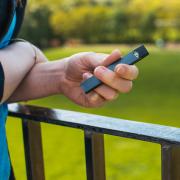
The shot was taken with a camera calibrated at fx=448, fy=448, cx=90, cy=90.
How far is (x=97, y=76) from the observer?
0.74 metres

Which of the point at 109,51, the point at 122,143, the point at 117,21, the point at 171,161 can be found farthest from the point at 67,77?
the point at 117,21

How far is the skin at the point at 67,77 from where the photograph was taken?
2.44ft

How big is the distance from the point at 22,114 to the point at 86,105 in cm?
15

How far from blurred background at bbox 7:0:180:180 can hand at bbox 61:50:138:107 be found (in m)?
2.61

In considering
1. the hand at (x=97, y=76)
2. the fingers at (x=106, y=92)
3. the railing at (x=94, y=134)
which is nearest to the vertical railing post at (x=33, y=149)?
the railing at (x=94, y=134)

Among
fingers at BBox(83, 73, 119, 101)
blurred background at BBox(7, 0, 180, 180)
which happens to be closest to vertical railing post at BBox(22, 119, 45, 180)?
fingers at BBox(83, 73, 119, 101)

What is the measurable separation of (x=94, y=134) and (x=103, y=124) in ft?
0.09

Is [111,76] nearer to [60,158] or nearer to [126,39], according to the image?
[60,158]

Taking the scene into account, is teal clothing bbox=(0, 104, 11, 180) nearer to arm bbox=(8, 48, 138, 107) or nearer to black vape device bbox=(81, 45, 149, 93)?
arm bbox=(8, 48, 138, 107)

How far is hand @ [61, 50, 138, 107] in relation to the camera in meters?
0.73

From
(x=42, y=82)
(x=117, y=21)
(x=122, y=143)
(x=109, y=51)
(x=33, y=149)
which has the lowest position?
(x=109, y=51)

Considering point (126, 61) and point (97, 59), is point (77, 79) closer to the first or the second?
point (97, 59)

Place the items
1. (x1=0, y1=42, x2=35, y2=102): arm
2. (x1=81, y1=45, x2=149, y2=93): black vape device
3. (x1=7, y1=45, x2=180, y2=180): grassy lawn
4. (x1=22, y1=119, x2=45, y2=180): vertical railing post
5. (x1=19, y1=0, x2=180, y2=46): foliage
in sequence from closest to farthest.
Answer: (x1=81, y1=45, x2=149, y2=93): black vape device
(x1=0, y1=42, x2=35, y2=102): arm
(x1=22, y1=119, x2=45, y2=180): vertical railing post
(x1=7, y1=45, x2=180, y2=180): grassy lawn
(x1=19, y1=0, x2=180, y2=46): foliage

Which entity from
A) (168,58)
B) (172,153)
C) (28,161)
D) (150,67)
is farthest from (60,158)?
(168,58)
